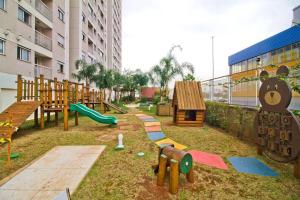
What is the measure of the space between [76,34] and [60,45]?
476cm

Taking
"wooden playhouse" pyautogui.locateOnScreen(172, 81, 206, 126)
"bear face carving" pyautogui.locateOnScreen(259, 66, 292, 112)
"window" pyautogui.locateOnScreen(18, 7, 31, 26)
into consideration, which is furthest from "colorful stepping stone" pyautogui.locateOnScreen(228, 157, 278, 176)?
"window" pyautogui.locateOnScreen(18, 7, 31, 26)

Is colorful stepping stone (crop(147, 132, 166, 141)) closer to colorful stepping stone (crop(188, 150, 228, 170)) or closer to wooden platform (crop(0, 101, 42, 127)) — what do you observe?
colorful stepping stone (crop(188, 150, 228, 170))

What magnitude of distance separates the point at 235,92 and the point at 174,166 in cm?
607

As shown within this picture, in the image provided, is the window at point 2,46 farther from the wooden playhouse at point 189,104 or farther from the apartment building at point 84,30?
the wooden playhouse at point 189,104

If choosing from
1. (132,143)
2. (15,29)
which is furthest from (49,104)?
(15,29)

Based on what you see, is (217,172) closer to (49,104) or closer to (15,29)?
(49,104)

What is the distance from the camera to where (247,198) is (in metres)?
2.75

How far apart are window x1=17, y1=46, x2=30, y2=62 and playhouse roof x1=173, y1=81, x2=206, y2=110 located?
11819 millimetres

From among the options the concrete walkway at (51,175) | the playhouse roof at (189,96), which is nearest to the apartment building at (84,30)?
the playhouse roof at (189,96)

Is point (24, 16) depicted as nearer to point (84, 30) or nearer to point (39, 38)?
point (39, 38)

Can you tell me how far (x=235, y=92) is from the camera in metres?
7.66

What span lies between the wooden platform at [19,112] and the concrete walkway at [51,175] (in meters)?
2.68

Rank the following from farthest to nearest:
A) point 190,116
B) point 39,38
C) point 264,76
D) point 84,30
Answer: point 84,30
point 39,38
point 190,116
point 264,76

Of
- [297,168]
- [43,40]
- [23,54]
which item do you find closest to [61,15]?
[43,40]
